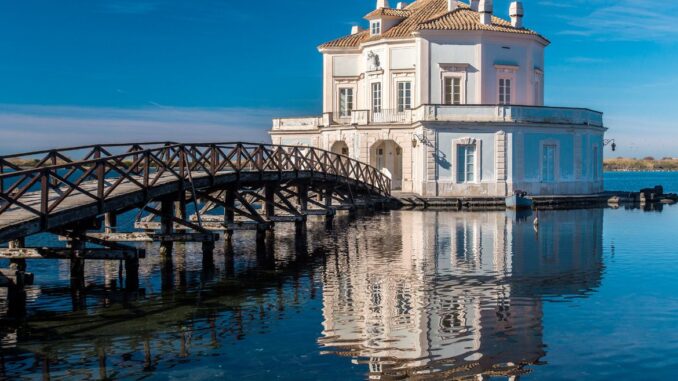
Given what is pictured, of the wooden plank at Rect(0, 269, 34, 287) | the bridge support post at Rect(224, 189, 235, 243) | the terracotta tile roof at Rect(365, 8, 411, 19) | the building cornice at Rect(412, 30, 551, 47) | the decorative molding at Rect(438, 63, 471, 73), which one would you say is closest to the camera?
the wooden plank at Rect(0, 269, 34, 287)

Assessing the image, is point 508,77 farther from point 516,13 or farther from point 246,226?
point 246,226

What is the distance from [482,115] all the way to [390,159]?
7.85 meters

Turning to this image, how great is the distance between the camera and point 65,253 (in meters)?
16.3

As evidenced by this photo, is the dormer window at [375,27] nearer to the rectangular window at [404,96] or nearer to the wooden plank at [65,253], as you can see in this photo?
the rectangular window at [404,96]

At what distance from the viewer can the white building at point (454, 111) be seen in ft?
131

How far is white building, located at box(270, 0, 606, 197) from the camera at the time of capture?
3997 cm

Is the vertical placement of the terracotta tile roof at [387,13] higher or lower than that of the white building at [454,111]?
higher

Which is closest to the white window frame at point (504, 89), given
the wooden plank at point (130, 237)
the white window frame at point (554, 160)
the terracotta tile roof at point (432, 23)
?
the terracotta tile roof at point (432, 23)

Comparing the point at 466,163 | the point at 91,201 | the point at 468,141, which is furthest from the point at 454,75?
the point at 91,201

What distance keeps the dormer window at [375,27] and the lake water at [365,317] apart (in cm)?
2681

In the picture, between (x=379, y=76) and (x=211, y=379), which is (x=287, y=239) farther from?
(x=379, y=76)

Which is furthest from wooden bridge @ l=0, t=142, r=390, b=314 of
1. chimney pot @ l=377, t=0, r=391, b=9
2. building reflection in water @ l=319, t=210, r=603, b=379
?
chimney pot @ l=377, t=0, r=391, b=9

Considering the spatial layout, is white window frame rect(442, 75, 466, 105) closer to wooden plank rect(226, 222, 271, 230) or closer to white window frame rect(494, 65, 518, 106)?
white window frame rect(494, 65, 518, 106)

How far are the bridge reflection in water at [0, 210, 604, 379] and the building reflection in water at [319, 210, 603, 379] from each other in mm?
34
